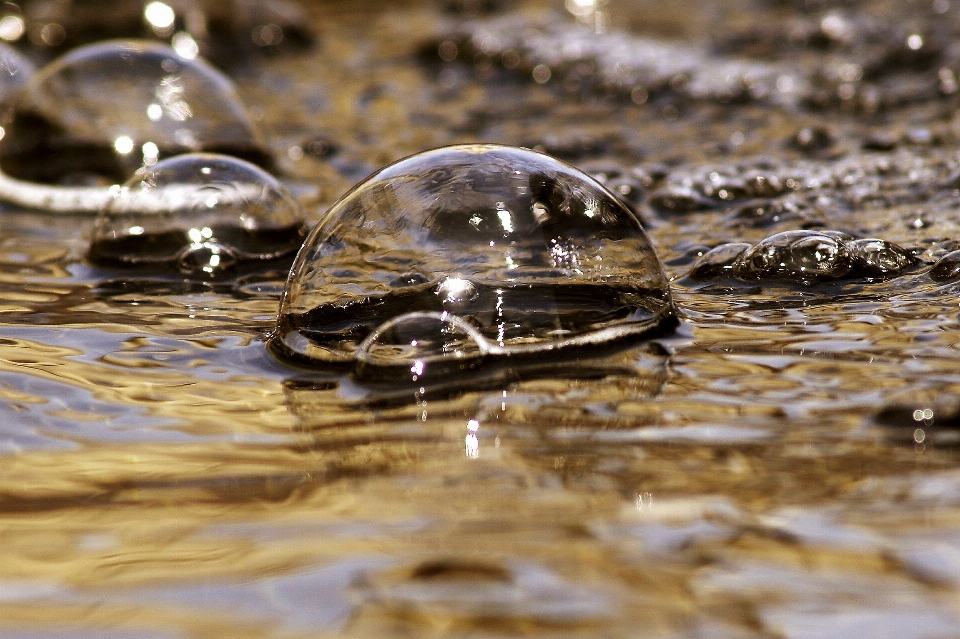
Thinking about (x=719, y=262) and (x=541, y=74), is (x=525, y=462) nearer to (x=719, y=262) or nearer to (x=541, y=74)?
(x=719, y=262)

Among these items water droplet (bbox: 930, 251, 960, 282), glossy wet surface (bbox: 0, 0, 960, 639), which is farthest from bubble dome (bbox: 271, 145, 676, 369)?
water droplet (bbox: 930, 251, 960, 282)

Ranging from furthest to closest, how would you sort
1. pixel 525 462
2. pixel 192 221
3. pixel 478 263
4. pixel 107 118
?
pixel 107 118 → pixel 192 221 → pixel 478 263 → pixel 525 462

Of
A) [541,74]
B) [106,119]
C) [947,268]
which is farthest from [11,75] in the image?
[947,268]

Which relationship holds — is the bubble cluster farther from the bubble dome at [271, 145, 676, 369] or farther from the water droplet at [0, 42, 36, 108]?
the bubble dome at [271, 145, 676, 369]

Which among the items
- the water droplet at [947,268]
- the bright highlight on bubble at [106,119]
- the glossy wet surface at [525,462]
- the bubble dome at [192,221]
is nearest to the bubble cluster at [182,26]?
the bright highlight on bubble at [106,119]

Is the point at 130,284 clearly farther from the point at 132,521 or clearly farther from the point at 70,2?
the point at 70,2

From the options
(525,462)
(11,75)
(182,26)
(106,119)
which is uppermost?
(182,26)
